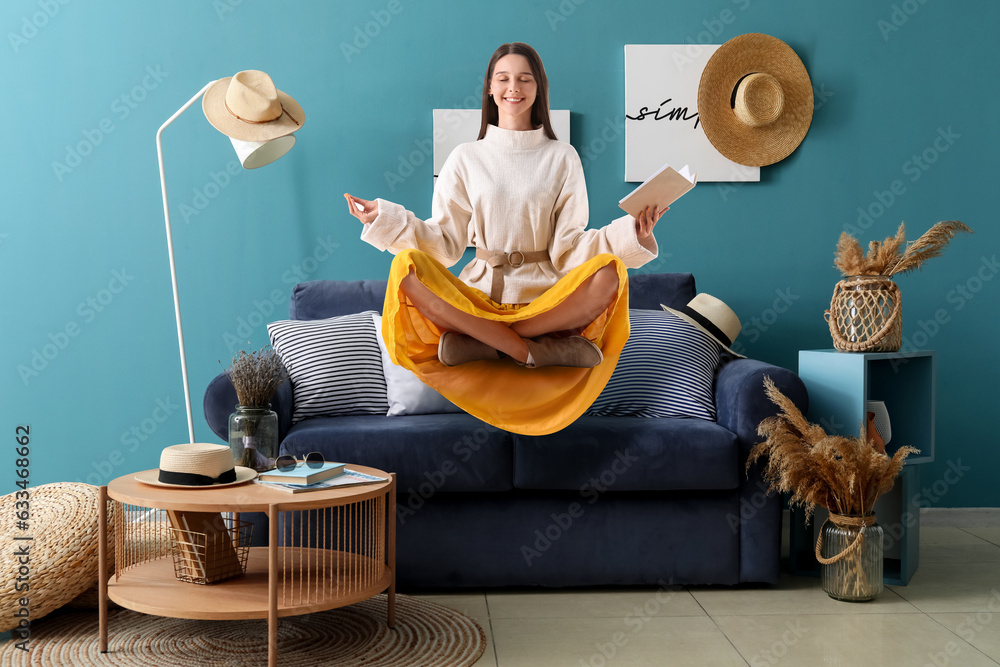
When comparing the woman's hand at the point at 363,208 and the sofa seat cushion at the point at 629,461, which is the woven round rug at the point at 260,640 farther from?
the woman's hand at the point at 363,208

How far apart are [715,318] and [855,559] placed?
2.89 ft

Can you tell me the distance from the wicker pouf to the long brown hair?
4.91 ft

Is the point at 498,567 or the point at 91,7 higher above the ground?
the point at 91,7

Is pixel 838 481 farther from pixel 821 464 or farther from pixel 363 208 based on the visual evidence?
pixel 363 208

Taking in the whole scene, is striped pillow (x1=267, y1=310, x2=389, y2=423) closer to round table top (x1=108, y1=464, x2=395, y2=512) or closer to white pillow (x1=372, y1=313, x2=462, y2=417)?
white pillow (x1=372, y1=313, x2=462, y2=417)

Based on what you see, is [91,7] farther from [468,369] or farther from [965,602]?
[965,602]

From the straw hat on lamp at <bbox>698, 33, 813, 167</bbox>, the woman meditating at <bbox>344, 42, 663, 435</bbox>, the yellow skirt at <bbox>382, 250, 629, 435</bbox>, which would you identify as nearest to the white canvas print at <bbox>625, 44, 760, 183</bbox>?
the straw hat on lamp at <bbox>698, 33, 813, 167</bbox>

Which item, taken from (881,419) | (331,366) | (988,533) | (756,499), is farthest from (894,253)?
(331,366)

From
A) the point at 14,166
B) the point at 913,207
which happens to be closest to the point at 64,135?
the point at 14,166

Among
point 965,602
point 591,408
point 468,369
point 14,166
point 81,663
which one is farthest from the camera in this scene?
point 14,166

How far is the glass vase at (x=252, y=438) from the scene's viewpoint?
6.40ft

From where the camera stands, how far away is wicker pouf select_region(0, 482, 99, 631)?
182cm

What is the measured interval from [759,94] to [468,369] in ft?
5.23

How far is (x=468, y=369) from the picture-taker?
2.28 m
